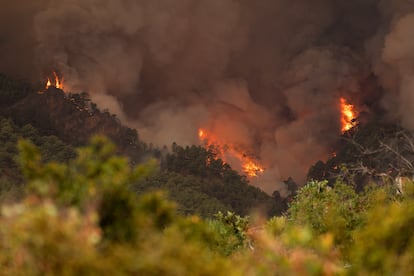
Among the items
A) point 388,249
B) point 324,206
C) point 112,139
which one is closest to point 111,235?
point 388,249

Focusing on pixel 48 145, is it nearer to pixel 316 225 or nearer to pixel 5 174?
pixel 5 174

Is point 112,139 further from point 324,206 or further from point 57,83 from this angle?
point 324,206

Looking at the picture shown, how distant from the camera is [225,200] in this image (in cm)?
17050

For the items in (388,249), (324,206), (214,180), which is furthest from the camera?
(214,180)

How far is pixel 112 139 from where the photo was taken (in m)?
181

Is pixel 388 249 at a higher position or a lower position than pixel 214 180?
lower

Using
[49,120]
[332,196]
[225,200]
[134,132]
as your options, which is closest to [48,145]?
[49,120]

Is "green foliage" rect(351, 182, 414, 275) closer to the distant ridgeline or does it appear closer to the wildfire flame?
the distant ridgeline

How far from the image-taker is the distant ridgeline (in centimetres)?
16388

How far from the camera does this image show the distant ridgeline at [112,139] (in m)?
164

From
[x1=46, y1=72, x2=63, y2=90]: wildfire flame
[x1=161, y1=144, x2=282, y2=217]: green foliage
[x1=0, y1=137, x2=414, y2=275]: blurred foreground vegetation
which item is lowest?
[x1=0, y1=137, x2=414, y2=275]: blurred foreground vegetation

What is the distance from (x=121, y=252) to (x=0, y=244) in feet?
12.6

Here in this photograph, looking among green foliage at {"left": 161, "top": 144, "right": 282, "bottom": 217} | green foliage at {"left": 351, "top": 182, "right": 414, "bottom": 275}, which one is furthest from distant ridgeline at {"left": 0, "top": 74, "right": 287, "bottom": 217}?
green foliage at {"left": 351, "top": 182, "right": 414, "bottom": 275}

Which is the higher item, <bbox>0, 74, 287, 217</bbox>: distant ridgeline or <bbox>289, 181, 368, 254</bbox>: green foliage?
<bbox>0, 74, 287, 217</bbox>: distant ridgeline
